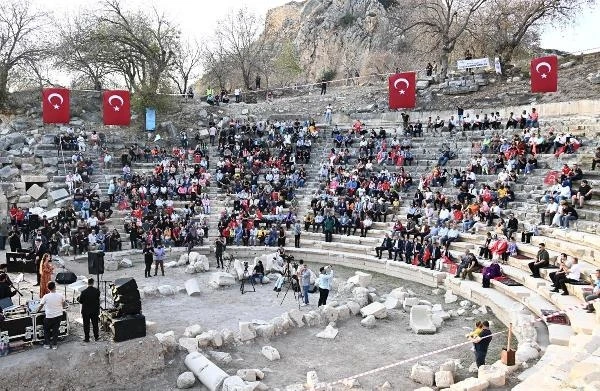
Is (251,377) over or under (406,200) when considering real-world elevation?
under

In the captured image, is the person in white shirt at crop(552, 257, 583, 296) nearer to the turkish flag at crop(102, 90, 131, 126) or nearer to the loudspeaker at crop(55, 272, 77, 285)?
the loudspeaker at crop(55, 272, 77, 285)

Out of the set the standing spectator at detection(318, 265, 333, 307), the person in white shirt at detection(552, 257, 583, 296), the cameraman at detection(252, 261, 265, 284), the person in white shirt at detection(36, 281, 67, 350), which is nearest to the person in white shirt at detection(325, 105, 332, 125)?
the cameraman at detection(252, 261, 265, 284)

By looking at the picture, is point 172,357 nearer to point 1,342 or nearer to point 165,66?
point 1,342

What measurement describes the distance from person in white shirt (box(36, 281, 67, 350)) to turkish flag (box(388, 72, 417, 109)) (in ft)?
73.6

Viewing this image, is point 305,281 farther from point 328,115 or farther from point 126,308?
point 328,115

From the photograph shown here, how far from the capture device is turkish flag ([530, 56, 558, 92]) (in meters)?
25.4

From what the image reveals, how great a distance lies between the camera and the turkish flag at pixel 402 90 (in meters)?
28.8

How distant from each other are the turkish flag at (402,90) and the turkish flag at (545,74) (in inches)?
229

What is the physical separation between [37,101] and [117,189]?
418 inches

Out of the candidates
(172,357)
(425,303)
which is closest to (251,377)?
(172,357)

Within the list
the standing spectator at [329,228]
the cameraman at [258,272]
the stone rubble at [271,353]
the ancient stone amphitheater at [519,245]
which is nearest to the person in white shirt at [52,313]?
the stone rubble at [271,353]

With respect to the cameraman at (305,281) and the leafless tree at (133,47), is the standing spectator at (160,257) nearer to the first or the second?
the cameraman at (305,281)

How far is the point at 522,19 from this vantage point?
35469mm

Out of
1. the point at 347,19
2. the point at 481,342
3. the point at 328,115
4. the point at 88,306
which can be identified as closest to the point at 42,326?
the point at 88,306
